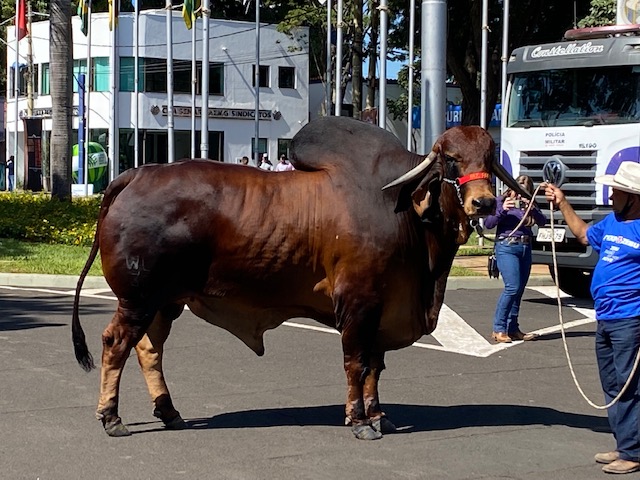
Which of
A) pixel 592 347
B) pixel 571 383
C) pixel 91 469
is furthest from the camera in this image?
pixel 592 347

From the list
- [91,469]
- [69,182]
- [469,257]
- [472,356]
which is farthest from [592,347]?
[69,182]

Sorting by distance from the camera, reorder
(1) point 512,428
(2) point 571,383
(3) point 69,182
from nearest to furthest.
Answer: (1) point 512,428 → (2) point 571,383 → (3) point 69,182

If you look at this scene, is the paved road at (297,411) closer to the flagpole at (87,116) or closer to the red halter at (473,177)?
the red halter at (473,177)

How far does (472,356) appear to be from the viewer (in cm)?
1114

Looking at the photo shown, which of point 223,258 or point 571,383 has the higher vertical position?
point 223,258

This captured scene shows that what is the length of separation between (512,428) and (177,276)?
8.60 ft

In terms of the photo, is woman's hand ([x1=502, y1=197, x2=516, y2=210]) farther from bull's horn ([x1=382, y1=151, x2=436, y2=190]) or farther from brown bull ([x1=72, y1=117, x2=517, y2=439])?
bull's horn ([x1=382, y1=151, x2=436, y2=190])

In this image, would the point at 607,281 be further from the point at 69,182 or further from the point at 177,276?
the point at 69,182

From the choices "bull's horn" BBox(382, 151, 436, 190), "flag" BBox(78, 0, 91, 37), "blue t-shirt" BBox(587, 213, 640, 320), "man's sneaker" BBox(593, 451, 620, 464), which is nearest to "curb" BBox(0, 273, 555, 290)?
"bull's horn" BBox(382, 151, 436, 190)

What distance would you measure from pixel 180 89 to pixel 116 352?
46375 mm

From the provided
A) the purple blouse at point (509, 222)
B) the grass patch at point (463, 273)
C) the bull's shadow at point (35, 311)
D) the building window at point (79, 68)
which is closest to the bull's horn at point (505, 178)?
the purple blouse at point (509, 222)

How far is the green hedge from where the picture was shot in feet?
69.9

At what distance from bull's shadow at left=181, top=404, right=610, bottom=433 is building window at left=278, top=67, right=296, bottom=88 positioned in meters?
47.1

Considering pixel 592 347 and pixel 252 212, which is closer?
pixel 252 212
